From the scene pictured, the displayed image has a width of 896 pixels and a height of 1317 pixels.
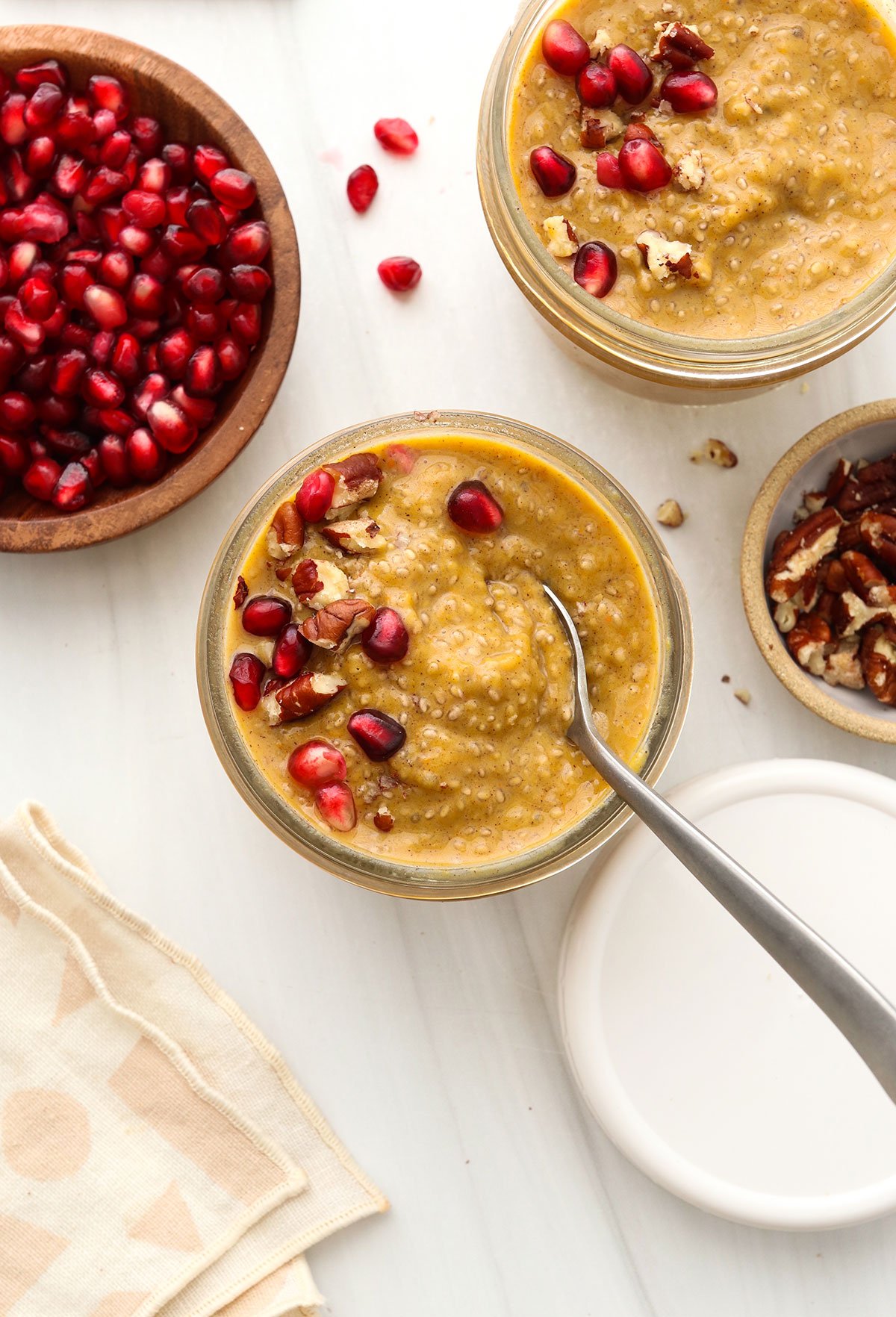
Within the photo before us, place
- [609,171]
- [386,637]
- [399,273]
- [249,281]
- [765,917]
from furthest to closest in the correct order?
[399,273]
[249,281]
[609,171]
[386,637]
[765,917]

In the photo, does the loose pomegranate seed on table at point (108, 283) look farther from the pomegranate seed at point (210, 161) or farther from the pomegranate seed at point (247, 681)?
the pomegranate seed at point (247, 681)

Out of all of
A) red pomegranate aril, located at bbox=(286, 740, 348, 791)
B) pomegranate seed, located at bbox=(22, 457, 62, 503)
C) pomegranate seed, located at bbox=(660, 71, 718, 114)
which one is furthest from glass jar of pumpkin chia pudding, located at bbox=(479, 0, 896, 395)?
pomegranate seed, located at bbox=(22, 457, 62, 503)

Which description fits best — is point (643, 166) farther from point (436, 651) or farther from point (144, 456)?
point (144, 456)

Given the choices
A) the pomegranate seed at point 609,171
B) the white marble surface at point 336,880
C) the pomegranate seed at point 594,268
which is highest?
the pomegranate seed at point 609,171

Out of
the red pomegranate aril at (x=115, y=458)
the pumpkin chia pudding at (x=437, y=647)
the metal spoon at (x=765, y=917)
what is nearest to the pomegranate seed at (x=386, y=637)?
the pumpkin chia pudding at (x=437, y=647)

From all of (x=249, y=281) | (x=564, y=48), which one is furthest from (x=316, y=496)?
(x=564, y=48)

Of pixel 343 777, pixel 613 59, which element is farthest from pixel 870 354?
pixel 343 777
